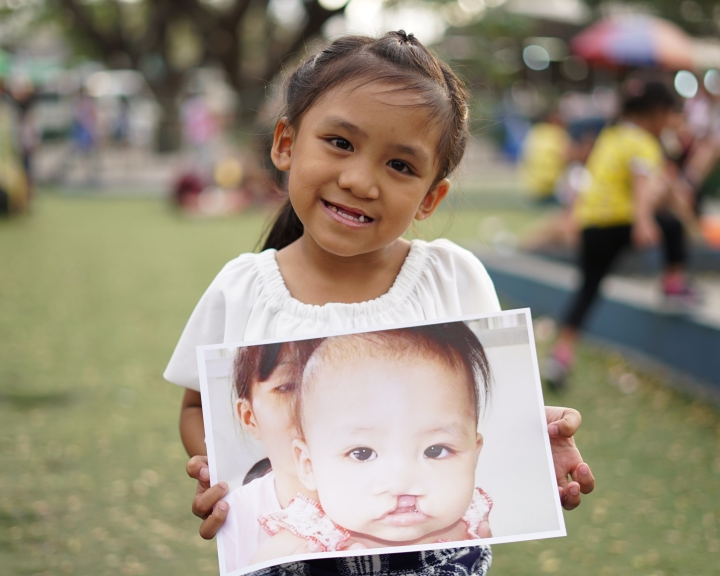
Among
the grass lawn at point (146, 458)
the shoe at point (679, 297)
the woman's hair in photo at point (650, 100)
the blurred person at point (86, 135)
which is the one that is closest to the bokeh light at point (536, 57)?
the blurred person at point (86, 135)

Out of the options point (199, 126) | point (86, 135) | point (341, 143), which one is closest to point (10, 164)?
point (86, 135)

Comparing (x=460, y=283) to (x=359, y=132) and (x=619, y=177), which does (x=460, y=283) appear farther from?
(x=619, y=177)

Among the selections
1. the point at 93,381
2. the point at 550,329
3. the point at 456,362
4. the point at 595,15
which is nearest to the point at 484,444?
the point at 456,362

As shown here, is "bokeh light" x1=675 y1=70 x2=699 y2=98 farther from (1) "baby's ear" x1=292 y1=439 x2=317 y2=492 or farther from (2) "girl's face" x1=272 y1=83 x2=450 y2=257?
(1) "baby's ear" x1=292 y1=439 x2=317 y2=492

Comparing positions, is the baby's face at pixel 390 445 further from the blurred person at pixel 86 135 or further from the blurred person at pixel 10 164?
the blurred person at pixel 86 135

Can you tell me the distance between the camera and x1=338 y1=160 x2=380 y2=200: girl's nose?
58.4 inches

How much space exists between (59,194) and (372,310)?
1484 cm

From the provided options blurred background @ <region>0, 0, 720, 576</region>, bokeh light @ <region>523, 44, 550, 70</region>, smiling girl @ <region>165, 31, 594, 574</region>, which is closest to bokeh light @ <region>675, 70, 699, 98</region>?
blurred background @ <region>0, 0, 720, 576</region>

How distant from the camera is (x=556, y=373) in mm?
4586

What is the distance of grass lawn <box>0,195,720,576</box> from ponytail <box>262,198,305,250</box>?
14.2 inches

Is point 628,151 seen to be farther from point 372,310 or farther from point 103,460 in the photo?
point 372,310

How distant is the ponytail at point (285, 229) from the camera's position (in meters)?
1.92

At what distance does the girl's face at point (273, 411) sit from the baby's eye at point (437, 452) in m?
0.22

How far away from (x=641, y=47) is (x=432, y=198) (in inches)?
538
